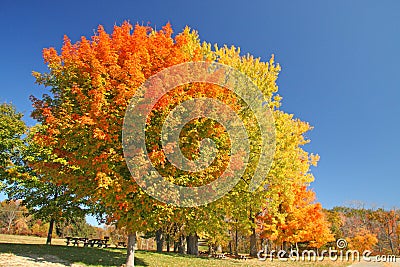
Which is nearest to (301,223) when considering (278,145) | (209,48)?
(278,145)

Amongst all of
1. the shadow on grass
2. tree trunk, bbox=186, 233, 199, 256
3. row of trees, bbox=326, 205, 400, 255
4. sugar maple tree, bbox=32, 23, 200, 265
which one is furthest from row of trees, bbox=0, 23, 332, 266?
row of trees, bbox=326, 205, 400, 255

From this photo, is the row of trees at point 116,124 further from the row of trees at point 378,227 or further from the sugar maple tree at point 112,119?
the row of trees at point 378,227

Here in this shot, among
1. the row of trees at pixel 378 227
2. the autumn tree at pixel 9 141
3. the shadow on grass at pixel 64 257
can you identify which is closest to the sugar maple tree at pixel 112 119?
the shadow on grass at pixel 64 257

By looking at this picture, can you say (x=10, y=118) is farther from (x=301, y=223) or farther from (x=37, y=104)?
(x=301, y=223)

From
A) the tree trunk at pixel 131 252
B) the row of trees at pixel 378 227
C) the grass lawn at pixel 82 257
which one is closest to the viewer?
the grass lawn at pixel 82 257

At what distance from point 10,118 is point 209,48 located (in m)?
18.8

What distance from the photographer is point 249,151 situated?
16859 mm

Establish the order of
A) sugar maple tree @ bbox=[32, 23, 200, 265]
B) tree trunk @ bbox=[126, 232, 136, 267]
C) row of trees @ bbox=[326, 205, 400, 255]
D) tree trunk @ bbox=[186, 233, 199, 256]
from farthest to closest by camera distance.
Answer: row of trees @ bbox=[326, 205, 400, 255] < tree trunk @ bbox=[186, 233, 199, 256] < tree trunk @ bbox=[126, 232, 136, 267] < sugar maple tree @ bbox=[32, 23, 200, 265]

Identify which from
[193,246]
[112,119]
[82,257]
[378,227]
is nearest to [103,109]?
[112,119]

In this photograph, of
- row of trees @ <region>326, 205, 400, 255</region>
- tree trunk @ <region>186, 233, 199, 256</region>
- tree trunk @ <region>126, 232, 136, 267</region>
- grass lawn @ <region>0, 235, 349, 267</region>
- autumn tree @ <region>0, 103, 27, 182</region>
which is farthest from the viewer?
row of trees @ <region>326, 205, 400, 255</region>

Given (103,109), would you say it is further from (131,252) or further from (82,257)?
(82,257)

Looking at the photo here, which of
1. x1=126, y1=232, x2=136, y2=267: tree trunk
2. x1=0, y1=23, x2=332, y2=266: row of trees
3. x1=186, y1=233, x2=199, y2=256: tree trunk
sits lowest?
x1=186, y1=233, x2=199, y2=256: tree trunk

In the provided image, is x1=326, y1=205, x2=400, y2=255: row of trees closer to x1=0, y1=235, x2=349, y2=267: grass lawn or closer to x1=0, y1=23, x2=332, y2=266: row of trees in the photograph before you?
x1=0, y1=235, x2=349, y2=267: grass lawn

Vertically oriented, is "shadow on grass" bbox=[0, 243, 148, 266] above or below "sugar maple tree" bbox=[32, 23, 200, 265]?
below
